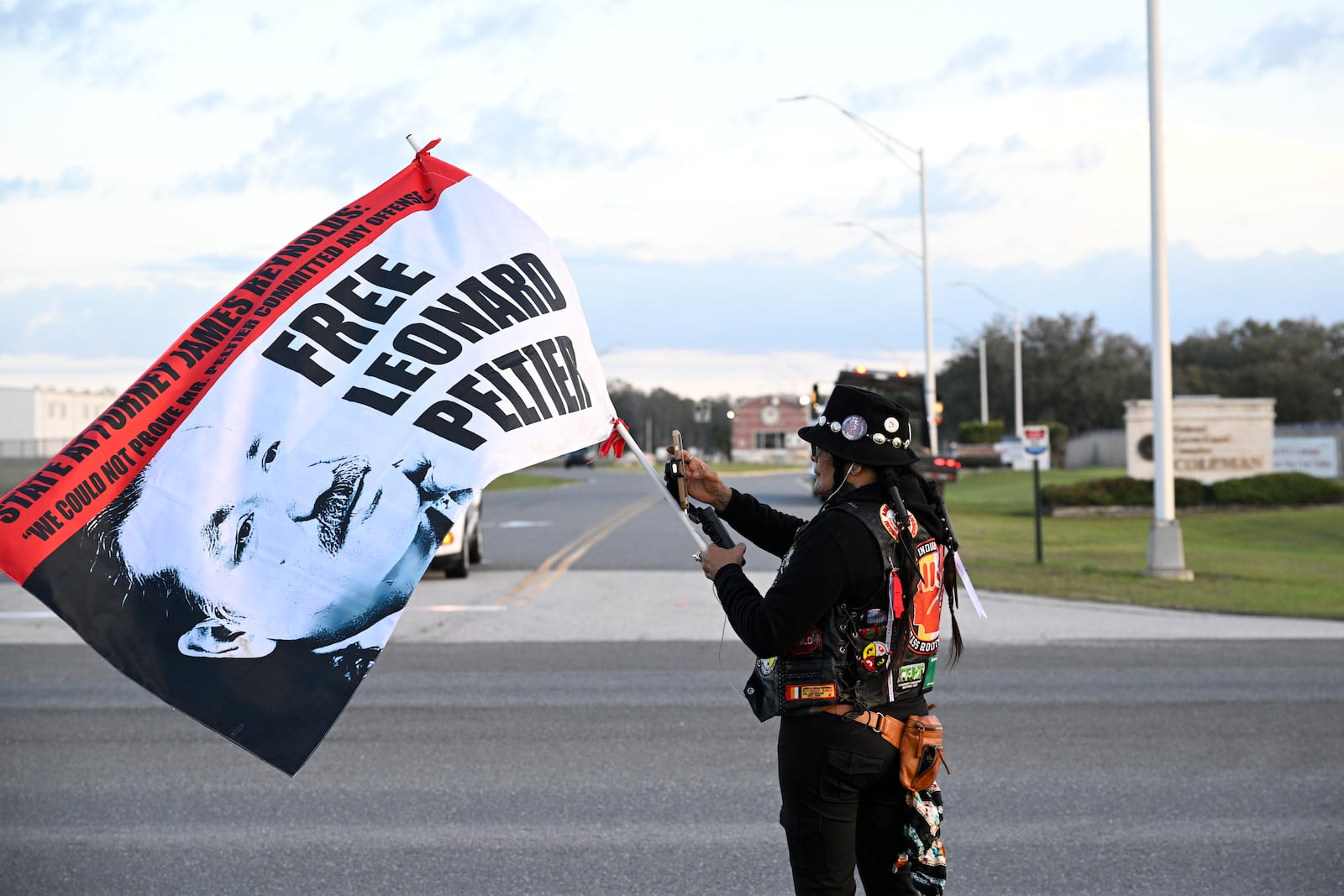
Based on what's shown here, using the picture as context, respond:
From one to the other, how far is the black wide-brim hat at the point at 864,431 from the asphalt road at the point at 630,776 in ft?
5.02

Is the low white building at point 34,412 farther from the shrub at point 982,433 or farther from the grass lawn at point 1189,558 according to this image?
the grass lawn at point 1189,558

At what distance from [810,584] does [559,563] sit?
15856 mm

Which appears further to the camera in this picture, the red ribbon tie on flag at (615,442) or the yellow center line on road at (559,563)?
the yellow center line on road at (559,563)

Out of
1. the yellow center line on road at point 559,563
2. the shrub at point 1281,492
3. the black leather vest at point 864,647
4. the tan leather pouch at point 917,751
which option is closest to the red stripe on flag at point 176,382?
the black leather vest at point 864,647

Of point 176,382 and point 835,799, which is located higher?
point 176,382

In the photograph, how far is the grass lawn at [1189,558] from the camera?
49.4 ft

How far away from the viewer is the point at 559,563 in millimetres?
19219

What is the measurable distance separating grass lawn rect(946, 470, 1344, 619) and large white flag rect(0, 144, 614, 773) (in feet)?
39.2

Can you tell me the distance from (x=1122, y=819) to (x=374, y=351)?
428 cm

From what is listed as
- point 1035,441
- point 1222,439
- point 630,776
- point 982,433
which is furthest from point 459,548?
point 982,433

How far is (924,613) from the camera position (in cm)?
379

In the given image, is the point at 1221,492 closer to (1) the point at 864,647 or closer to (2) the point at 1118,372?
(1) the point at 864,647

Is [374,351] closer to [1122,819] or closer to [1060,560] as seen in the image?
[1122,819]

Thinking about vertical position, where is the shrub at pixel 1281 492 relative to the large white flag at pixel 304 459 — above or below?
below
